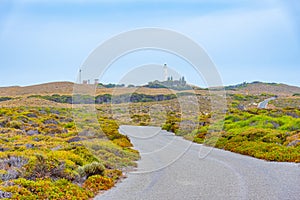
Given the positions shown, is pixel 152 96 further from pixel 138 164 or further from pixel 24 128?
pixel 138 164

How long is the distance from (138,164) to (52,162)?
5.83 metres

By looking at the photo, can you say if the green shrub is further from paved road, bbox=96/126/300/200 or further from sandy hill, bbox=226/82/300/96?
sandy hill, bbox=226/82/300/96

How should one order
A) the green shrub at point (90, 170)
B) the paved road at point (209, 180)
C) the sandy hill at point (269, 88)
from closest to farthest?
the paved road at point (209, 180)
the green shrub at point (90, 170)
the sandy hill at point (269, 88)

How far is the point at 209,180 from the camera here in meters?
12.4

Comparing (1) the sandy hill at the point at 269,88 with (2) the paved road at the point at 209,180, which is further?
(1) the sandy hill at the point at 269,88

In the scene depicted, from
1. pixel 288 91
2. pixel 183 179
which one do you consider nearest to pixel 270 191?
pixel 183 179

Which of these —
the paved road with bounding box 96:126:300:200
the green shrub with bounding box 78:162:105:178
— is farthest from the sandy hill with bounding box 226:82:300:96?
the green shrub with bounding box 78:162:105:178

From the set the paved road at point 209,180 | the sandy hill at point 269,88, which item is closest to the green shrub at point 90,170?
the paved road at point 209,180

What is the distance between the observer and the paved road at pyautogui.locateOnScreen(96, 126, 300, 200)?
402 inches

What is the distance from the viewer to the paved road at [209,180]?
33.5ft

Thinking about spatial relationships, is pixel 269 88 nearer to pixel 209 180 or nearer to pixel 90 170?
pixel 209 180

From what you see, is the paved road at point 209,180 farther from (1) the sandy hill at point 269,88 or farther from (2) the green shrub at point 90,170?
(1) the sandy hill at point 269,88

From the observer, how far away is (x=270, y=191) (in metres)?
10.5

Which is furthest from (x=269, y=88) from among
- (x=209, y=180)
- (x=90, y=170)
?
(x=90, y=170)
